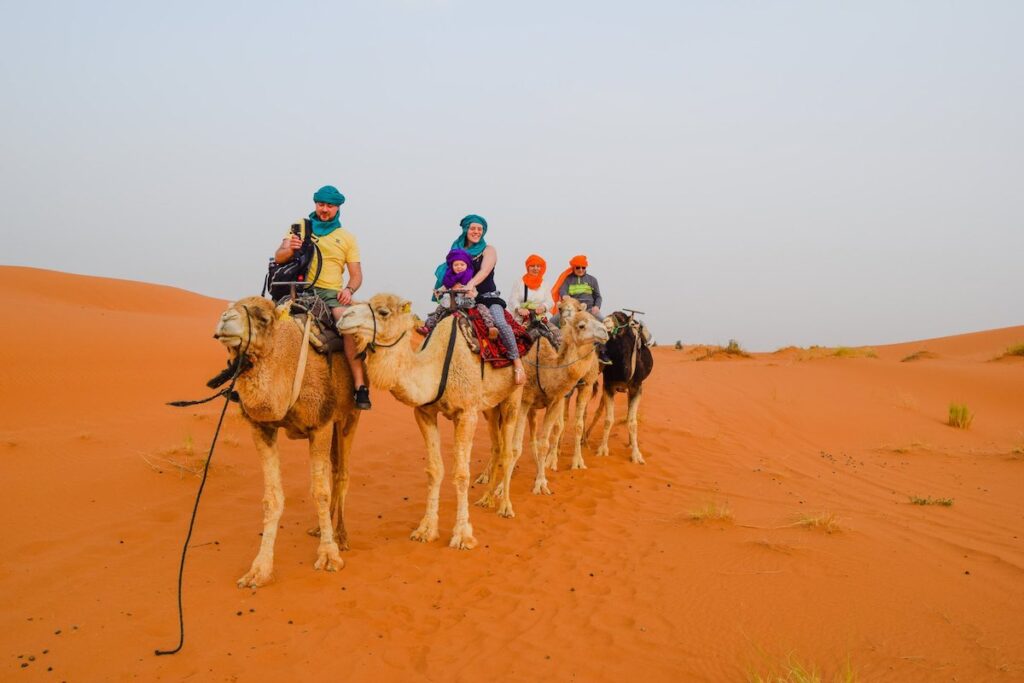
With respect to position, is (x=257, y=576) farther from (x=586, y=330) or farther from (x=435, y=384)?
(x=586, y=330)

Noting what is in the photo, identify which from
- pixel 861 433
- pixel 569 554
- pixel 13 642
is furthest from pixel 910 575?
pixel 861 433

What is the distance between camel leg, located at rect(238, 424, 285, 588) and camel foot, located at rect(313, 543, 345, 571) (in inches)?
16.5

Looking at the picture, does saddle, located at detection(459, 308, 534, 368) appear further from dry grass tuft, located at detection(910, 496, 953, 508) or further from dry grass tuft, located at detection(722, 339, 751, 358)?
dry grass tuft, located at detection(722, 339, 751, 358)

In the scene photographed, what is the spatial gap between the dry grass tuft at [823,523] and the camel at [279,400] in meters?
4.61

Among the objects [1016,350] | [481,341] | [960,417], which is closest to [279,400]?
[481,341]

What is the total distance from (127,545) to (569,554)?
13.8 ft

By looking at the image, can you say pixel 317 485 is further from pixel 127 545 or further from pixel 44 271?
pixel 44 271

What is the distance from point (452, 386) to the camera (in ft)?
19.6

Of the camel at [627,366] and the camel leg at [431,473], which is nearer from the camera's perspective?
the camel leg at [431,473]

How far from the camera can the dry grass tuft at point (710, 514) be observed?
6.59m

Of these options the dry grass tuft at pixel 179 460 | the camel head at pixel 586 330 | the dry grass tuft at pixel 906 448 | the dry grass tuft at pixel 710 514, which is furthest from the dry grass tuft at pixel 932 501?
the dry grass tuft at pixel 179 460

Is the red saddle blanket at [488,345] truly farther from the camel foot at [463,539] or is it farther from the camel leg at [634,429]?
the camel leg at [634,429]

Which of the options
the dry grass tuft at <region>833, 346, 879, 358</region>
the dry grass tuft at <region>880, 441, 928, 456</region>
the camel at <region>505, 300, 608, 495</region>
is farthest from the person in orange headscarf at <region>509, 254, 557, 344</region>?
the dry grass tuft at <region>833, 346, 879, 358</region>

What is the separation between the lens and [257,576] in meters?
4.97
